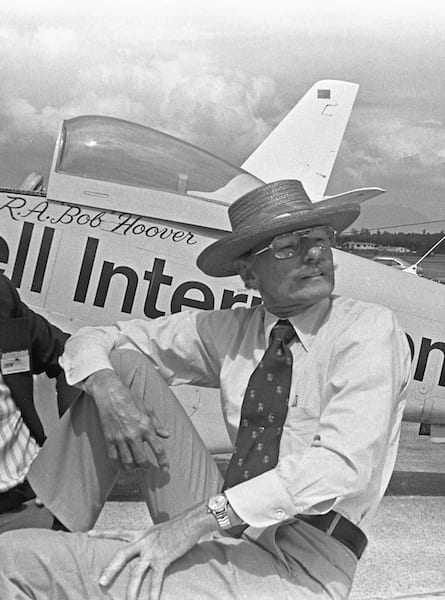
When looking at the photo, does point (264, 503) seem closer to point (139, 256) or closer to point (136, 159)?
point (139, 256)

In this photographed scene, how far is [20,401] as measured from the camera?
2398 millimetres

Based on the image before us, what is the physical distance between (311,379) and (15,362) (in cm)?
96

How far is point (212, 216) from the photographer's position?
404 cm

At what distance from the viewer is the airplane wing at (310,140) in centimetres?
1560

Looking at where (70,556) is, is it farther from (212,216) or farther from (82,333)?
(212,216)

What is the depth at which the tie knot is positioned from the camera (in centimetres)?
200

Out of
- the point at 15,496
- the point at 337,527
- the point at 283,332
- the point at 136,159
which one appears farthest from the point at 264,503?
the point at 136,159

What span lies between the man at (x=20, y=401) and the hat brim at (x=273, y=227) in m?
0.67

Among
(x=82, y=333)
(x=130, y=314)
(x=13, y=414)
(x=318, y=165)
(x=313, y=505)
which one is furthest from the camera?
(x=318, y=165)

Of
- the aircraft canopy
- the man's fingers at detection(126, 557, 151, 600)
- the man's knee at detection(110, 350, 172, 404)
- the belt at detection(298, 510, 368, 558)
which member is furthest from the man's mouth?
A: the aircraft canopy

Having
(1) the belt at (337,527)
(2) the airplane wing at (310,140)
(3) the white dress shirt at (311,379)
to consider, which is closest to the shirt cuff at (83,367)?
(3) the white dress shirt at (311,379)

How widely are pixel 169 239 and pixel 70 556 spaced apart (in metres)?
2.47

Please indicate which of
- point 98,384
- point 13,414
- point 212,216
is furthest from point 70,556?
point 212,216

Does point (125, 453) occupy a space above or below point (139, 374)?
below
